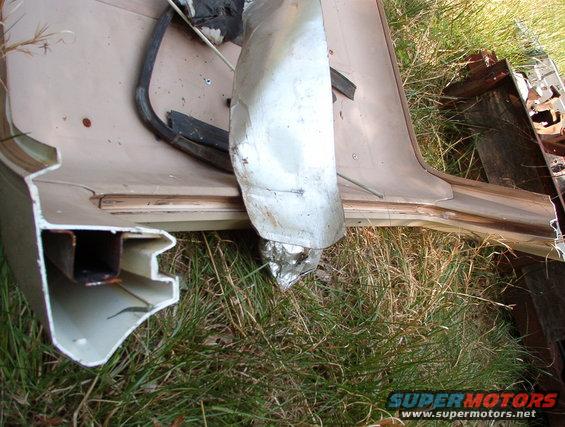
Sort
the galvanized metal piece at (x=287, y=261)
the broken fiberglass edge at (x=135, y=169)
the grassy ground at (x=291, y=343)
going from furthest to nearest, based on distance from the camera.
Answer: the galvanized metal piece at (x=287, y=261), the grassy ground at (x=291, y=343), the broken fiberglass edge at (x=135, y=169)

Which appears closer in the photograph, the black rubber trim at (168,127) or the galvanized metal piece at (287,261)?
the black rubber trim at (168,127)

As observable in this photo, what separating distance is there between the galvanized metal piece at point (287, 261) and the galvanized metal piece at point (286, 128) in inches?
7.0

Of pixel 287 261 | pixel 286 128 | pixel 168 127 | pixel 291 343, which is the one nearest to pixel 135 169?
pixel 168 127

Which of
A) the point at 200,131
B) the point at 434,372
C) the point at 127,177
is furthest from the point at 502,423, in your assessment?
the point at 127,177

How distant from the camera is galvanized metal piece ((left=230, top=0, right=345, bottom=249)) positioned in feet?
3.36

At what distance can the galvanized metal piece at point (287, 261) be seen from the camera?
4.10ft

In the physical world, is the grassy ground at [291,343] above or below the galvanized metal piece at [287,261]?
below

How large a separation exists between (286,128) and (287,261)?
0.38 meters

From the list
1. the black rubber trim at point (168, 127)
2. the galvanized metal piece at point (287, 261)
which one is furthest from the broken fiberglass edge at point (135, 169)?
the galvanized metal piece at point (287, 261)

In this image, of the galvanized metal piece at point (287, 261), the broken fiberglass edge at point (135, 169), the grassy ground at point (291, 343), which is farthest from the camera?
the galvanized metal piece at point (287, 261)

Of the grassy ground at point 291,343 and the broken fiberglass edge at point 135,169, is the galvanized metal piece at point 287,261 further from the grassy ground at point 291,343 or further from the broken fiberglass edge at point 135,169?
the broken fiberglass edge at point 135,169

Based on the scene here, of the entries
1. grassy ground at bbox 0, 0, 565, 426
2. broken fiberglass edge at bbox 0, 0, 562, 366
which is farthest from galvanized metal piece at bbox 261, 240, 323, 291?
broken fiberglass edge at bbox 0, 0, 562, 366

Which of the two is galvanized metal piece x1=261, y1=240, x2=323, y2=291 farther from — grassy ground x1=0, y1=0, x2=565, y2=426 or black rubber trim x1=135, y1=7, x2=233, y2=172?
black rubber trim x1=135, y1=7, x2=233, y2=172

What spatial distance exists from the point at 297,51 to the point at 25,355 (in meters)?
0.82
